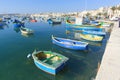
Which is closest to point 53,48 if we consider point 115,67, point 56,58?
point 56,58

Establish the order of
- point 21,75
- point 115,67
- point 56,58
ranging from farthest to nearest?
1. point 56,58
2. point 21,75
3. point 115,67

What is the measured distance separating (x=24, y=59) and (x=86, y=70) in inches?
305


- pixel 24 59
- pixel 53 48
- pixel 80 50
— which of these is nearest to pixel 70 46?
pixel 80 50

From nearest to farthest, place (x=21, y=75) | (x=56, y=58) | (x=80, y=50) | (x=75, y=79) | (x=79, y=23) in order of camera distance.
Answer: (x=75, y=79) → (x=21, y=75) → (x=56, y=58) → (x=80, y=50) → (x=79, y=23)

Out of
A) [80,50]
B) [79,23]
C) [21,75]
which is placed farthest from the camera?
[79,23]

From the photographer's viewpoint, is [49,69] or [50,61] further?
[50,61]

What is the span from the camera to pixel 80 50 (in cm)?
1792

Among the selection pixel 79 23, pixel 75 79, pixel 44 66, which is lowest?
pixel 75 79

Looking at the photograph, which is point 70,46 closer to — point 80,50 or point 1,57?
point 80,50

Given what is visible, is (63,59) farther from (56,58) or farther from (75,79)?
(75,79)

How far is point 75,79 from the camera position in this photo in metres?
11.1

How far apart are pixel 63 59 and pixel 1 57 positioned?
9145 mm

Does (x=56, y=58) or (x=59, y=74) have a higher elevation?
(x=56, y=58)

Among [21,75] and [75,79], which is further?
[21,75]
